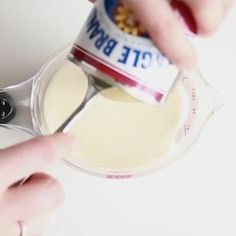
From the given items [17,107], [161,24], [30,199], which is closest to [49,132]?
[17,107]

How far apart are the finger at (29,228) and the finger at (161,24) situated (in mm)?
265

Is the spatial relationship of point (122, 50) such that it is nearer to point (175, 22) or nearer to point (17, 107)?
point (175, 22)

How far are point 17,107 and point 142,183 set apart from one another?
206 mm

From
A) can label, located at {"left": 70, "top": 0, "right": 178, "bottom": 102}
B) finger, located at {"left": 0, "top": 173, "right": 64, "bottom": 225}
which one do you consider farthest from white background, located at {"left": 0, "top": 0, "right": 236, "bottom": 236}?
can label, located at {"left": 70, "top": 0, "right": 178, "bottom": 102}

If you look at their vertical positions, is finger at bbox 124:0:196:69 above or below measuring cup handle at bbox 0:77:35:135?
above

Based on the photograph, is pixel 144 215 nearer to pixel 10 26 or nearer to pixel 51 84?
pixel 51 84

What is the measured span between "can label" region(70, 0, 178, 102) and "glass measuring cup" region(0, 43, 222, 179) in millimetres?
198

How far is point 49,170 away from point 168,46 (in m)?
0.33

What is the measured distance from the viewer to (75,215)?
81 centimetres

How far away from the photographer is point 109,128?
0.82 meters

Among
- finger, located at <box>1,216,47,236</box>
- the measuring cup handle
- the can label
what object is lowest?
finger, located at <box>1,216,47,236</box>

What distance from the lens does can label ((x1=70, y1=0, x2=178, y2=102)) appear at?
1.90ft

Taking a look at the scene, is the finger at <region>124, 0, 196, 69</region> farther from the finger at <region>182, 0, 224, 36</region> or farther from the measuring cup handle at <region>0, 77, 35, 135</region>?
the measuring cup handle at <region>0, 77, 35, 135</region>

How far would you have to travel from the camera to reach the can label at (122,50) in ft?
1.90
